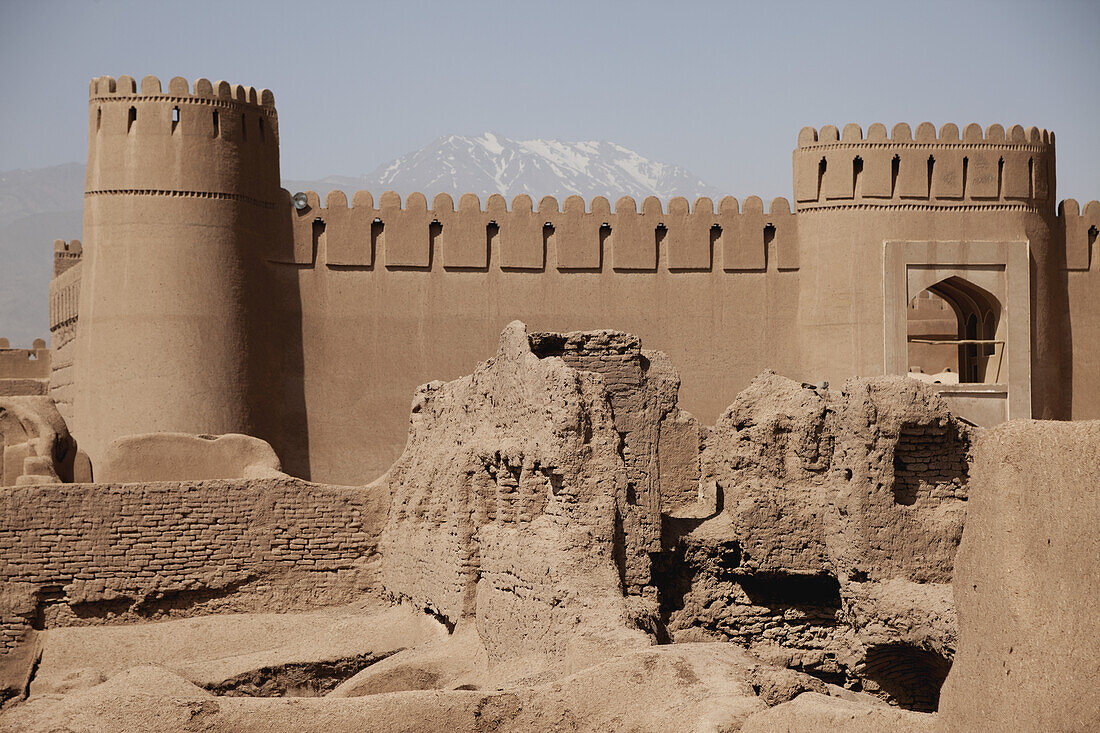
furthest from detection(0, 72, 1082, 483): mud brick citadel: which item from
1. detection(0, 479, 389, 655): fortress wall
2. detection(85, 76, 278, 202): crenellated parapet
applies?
detection(0, 479, 389, 655): fortress wall

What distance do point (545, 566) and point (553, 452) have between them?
731 mm

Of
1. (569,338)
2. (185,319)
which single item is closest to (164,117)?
(185,319)

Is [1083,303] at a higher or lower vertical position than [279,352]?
higher

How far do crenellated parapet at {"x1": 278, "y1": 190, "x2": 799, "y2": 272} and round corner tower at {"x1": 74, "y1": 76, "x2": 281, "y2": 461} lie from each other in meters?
1.49

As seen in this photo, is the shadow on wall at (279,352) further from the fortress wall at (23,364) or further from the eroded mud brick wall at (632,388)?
the fortress wall at (23,364)

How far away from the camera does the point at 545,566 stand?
8172 millimetres

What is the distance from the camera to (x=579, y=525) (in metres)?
8.37

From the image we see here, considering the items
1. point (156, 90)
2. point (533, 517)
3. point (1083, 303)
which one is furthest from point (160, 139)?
point (1083, 303)

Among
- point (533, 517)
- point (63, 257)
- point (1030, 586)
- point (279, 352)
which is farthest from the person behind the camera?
point (63, 257)

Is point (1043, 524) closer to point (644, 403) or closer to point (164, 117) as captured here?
point (644, 403)

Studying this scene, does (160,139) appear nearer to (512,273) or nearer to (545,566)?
(512,273)

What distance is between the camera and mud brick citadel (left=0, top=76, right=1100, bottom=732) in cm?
650

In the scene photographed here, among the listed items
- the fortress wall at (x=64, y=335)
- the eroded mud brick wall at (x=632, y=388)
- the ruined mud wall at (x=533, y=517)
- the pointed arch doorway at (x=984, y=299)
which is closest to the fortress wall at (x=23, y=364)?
the fortress wall at (x=64, y=335)

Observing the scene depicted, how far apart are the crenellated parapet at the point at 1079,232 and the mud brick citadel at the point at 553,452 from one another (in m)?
0.05
